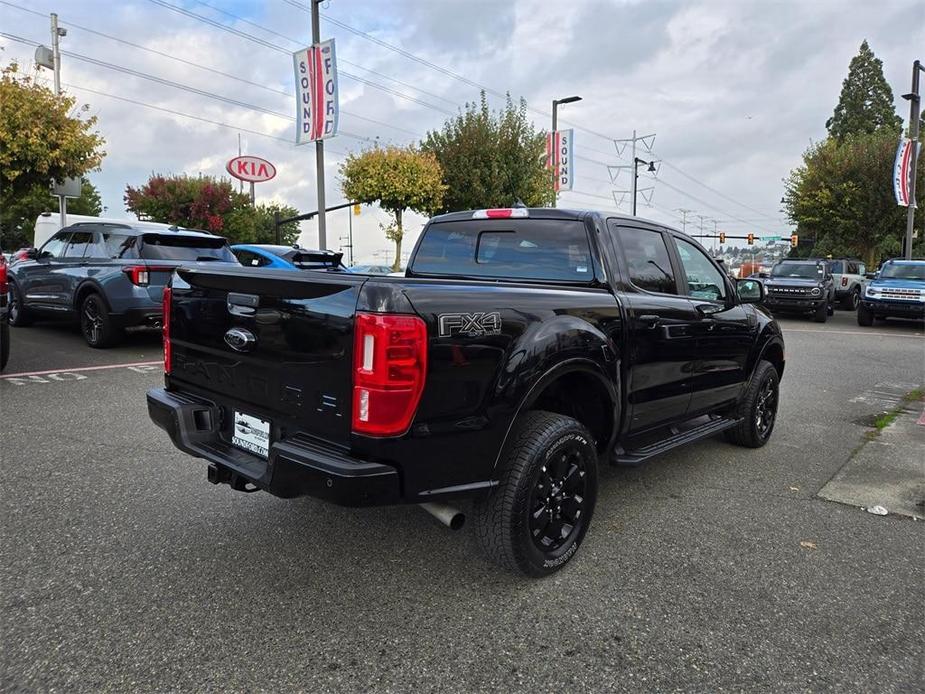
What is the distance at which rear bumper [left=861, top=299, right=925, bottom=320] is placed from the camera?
14859mm

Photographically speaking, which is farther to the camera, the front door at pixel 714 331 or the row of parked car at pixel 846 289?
the row of parked car at pixel 846 289

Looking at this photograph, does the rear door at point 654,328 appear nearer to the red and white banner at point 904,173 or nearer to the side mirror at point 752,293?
the side mirror at point 752,293

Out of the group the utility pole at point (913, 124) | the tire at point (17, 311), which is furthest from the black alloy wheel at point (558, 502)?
the utility pole at point (913, 124)

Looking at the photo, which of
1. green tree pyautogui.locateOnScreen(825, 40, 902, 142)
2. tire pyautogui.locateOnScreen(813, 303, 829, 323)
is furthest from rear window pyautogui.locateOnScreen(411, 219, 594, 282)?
green tree pyautogui.locateOnScreen(825, 40, 902, 142)

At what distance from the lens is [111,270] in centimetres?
845

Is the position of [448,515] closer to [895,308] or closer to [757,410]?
[757,410]

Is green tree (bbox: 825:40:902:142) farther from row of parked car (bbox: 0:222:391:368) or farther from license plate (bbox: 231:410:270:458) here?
license plate (bbox: 231:410:270:458)

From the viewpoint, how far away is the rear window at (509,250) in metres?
3.72

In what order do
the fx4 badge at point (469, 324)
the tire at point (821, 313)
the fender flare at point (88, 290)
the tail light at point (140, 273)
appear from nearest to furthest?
the fx4 badge at point (469, 324)
the tail light at point (140, 273)
the fender flare at point (88, 290)
the tire at point (821, 313)

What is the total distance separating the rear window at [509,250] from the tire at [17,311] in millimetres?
8957

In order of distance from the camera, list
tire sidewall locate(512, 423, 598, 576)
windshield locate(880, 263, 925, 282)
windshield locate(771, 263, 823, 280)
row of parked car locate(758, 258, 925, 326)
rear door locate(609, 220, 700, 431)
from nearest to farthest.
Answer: tire sidewall locate(512, 423, 598, 576) < rear door locate(609, 220, 700, 431) < row of parked car locate(758, 258, 925, 326) < windshield locate(880, 263, 925, 282) < windshield locate(771, 263, 823, 280)

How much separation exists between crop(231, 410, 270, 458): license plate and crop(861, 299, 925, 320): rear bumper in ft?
53.8

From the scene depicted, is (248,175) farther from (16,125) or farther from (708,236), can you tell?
(708,236)

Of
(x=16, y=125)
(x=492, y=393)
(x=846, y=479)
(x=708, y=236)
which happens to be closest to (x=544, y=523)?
(x=492, y=393)
